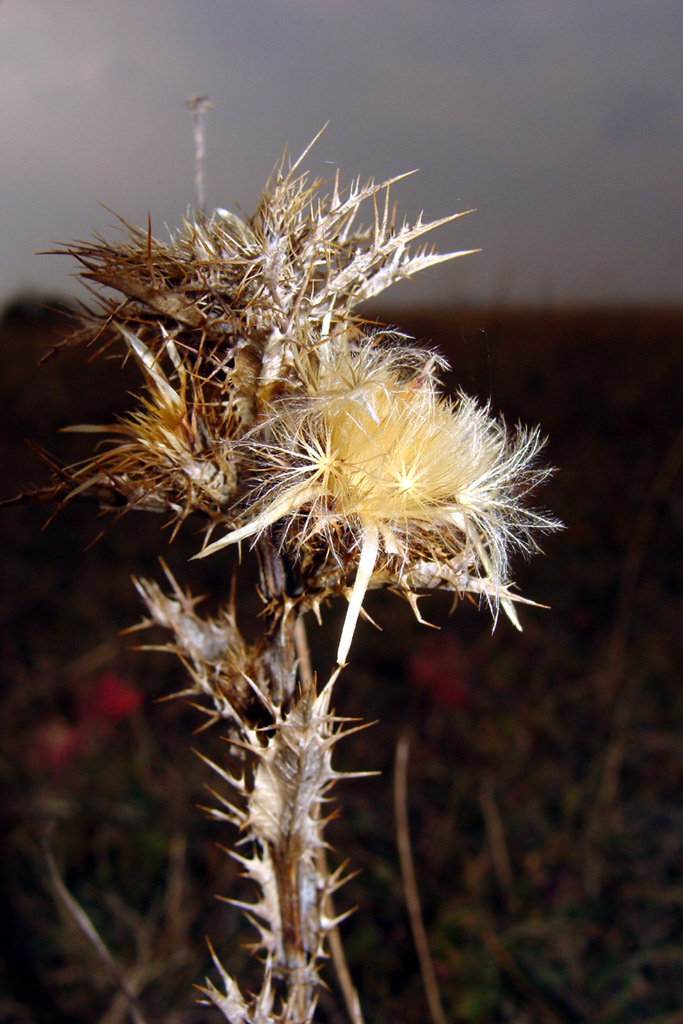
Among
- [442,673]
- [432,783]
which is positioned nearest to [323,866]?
[432,783]

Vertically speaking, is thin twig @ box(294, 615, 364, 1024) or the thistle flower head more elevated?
the thistle flower head

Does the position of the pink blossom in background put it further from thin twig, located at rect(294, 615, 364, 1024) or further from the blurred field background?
thin twig, located at rect(294, 615, 364, 1024)

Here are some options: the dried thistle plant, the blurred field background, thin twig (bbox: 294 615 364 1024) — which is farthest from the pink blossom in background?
the dried thistle plant

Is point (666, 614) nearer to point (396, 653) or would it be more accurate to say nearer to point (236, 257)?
point (396, 653)

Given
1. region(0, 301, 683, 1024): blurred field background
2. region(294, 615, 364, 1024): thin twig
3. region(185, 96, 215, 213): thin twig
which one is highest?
region(185, 96, 215, 213): thin twig

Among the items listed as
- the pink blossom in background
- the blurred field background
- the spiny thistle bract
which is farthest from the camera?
the pink blossom in background

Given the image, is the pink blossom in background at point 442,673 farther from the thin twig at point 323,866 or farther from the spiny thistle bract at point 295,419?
the spiny thistle bract at point 295,419
